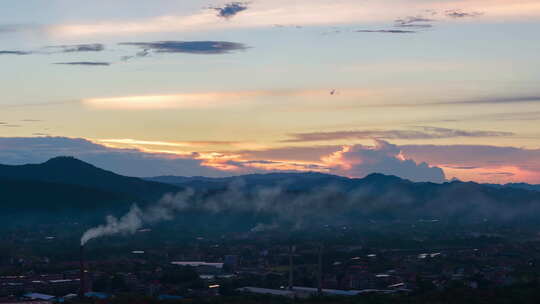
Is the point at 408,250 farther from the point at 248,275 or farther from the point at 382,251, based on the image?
the point at 248,275

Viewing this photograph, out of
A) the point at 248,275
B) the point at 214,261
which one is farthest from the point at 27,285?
the point at 214,261

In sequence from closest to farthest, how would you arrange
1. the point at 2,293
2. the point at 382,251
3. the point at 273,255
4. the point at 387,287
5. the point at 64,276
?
the point at 2,293 < the point at 387,287 < the point at 64,276 < the point at 273,255 < the point at 382,251

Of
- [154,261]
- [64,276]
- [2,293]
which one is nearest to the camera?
[2,293]

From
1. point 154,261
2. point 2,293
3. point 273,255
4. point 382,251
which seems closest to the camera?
point 2,293

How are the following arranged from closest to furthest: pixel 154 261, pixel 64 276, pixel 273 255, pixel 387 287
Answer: pixel 387 287 → pixel 64 276 → pixel 154 261 → pixel 273 255

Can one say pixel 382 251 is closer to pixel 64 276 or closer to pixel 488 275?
pixel 488 275

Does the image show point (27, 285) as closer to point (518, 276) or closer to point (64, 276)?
point (64, 276)

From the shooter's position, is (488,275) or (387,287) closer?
(387,287)

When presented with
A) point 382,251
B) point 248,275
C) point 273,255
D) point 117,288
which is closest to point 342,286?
point 248,275
